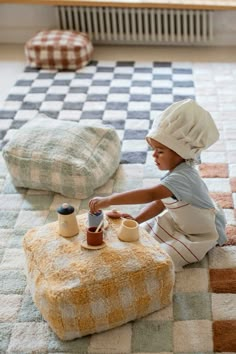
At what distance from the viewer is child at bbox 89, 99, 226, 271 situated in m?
1.81

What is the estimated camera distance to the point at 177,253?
1919 mm

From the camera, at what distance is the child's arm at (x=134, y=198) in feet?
5.99

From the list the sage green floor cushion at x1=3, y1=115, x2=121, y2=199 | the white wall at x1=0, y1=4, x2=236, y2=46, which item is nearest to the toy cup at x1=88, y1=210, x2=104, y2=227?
the sage green floor cushion at x1=3, y1=115, x2=121, y2=199

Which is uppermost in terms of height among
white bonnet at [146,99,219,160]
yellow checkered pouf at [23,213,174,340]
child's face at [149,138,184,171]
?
white bonnet at [146,99,219,160]

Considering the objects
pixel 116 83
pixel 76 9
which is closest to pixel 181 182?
pixel 116 83

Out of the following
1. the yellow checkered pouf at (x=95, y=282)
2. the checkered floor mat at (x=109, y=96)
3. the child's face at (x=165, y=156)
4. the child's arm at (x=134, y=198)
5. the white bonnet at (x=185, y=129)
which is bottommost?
the checkered floor mat at (x=109, y=96)

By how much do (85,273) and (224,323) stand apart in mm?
453

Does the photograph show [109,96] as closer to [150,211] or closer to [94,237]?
[150,211]

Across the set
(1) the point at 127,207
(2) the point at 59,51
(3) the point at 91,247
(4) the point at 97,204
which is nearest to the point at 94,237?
(3) the point at 91,247

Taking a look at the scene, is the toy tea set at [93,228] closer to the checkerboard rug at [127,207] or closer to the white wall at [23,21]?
the checkerboard rug at [127,207]

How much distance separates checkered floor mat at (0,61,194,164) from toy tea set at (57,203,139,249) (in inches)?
33.0

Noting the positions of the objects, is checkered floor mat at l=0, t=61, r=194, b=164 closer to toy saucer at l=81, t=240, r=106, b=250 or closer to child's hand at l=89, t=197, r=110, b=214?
child's hand at l=89, t=197, r=110, b=214

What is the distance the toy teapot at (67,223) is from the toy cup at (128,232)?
5.7 inches

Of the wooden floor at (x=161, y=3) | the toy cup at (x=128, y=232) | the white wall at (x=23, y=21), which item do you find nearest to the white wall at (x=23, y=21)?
the white wall at (x=23, y=21)
